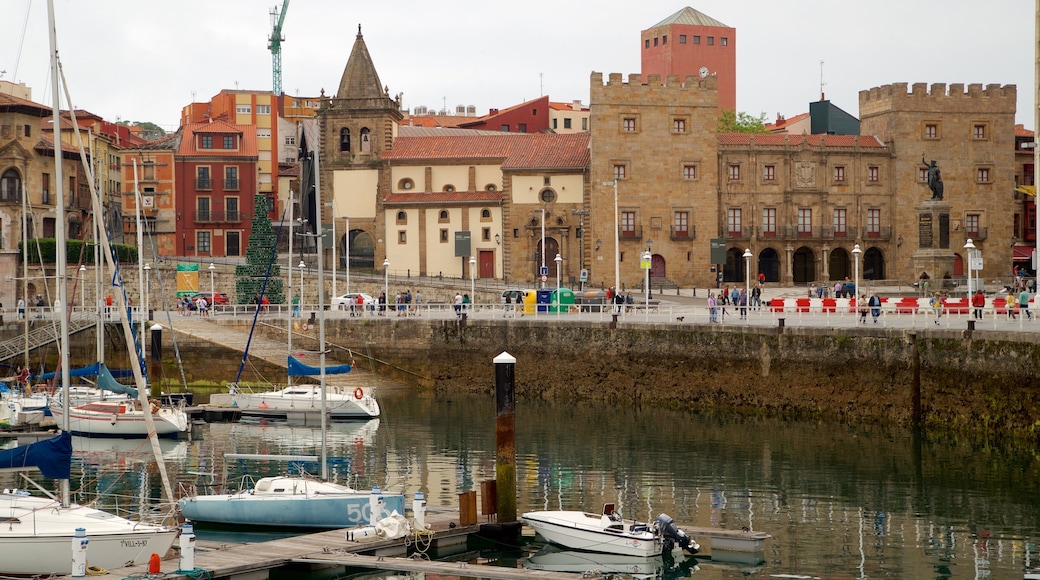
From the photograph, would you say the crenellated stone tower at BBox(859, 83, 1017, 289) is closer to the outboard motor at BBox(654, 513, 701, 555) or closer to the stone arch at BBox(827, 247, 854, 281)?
the stone arch at BBox(827, 247, 854, 281)

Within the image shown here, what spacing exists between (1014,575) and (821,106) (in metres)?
69.8

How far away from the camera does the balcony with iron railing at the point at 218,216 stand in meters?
87.1

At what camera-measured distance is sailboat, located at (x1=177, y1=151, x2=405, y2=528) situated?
26875 millimetres

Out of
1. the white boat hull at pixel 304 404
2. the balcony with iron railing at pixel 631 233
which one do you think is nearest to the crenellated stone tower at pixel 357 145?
the balcony with iron railing at pixel 631 233

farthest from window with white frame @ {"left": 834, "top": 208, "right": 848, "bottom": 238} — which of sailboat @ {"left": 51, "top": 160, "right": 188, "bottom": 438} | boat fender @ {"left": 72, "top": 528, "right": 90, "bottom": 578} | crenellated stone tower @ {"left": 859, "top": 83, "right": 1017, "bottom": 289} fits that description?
boat fender @ {"left": 72, "top": 528, "right": 90, "bottom": 578}

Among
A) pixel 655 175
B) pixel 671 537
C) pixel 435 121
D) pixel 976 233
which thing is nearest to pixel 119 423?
pixel 671 537

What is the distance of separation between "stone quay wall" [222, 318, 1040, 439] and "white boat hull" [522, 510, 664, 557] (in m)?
15.5

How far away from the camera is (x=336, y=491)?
27.4 m

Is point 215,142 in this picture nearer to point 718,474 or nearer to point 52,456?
point 718,474

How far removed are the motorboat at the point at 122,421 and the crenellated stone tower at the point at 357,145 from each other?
1535 inches

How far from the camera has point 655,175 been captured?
76.2m

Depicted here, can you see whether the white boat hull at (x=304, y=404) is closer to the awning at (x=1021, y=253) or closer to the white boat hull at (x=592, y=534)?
the white boat hull at (x=592, y=534)

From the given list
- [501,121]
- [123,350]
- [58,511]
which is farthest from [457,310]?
[501,121]

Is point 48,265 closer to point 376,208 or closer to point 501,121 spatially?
point 376,208
